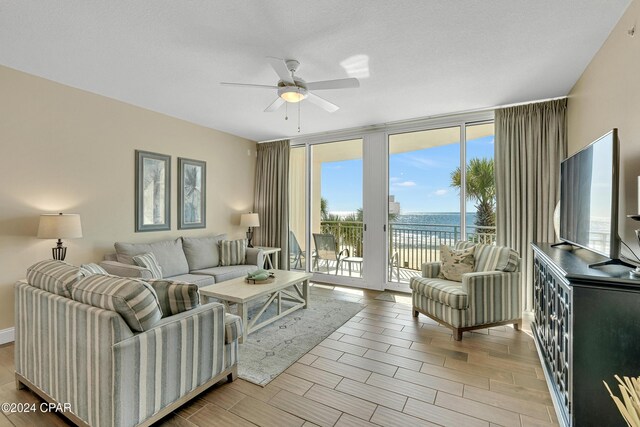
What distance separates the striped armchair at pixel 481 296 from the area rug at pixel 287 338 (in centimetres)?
103

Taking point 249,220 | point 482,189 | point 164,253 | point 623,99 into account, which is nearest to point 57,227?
point 164,253

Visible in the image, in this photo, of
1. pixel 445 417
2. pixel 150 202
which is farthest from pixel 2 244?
pixel 445 417

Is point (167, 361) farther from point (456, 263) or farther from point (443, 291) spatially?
point (456, 263)

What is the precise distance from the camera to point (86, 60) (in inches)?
105

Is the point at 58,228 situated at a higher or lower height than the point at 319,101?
lower

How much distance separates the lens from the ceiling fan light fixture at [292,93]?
2604 mm

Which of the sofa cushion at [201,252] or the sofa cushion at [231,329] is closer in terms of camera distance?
the sofa cushion at [231,329]

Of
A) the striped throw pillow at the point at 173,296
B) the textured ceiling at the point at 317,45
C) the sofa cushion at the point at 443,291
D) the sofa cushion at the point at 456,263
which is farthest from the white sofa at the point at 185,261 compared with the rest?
the sofa cushion at the point at 456,263

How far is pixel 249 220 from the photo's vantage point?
17.1ft

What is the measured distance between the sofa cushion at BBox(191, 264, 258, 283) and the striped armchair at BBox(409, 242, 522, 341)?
7.71ft

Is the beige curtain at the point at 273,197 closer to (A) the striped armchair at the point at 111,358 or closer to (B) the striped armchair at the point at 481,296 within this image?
(B) the striped armchair at the point at 481,296

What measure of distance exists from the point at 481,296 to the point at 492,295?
0.14 m

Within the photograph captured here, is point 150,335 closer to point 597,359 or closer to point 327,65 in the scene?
point 597,359

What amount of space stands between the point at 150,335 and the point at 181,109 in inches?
127
